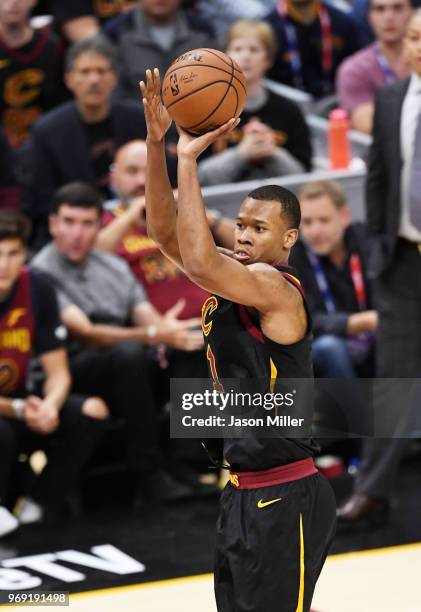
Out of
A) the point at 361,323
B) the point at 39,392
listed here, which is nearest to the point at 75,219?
the point at 39,392

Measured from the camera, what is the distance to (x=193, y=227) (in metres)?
3.39

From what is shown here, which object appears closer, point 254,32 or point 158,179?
point 158,179

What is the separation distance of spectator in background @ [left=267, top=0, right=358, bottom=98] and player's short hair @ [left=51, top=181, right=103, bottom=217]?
263cm

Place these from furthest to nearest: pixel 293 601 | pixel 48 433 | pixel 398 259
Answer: pixel 48 433 → pixel 398 259 → pixel 293 601

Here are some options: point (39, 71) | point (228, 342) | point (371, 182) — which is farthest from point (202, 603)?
point (39, 71)

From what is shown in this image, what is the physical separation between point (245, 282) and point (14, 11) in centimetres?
453

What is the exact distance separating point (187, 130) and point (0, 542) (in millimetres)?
2639

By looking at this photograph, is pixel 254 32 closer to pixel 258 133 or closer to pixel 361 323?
pixel 258 133

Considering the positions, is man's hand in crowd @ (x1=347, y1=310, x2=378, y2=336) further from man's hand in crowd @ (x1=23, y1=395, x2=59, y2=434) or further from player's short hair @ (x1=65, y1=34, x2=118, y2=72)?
player's short hair @ (x1=65, y1=34, x2=118, y2=72)

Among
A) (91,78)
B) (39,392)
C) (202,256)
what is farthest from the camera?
(91,78)

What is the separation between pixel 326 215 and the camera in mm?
6484

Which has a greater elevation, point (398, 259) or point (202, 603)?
point (398, 259)

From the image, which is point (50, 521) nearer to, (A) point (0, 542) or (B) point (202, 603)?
(A) point (0, 542)
